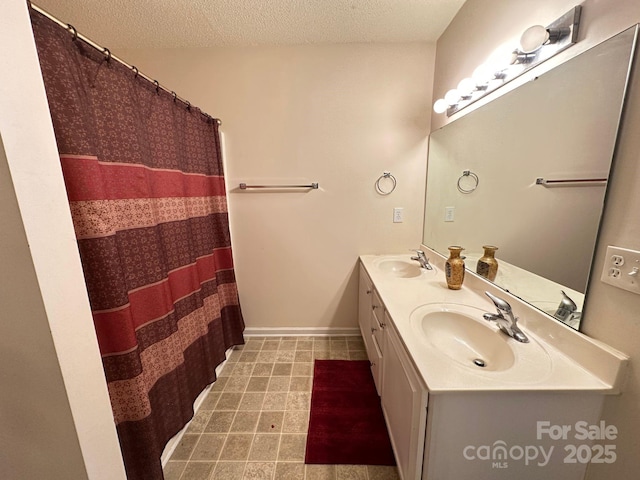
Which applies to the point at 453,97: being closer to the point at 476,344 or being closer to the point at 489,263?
the point at 489,263

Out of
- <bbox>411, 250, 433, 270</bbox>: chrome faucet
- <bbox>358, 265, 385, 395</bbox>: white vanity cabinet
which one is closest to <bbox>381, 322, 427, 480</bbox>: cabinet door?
<bbox>358, 265, 385, 395</bbox>: white vanity cabinet

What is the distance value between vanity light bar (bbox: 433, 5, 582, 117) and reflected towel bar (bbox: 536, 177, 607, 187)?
47 centimetres

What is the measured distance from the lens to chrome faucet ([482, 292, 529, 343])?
915 millimetres

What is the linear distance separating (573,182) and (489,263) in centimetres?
54

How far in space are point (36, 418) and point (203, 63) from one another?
2.27 metres

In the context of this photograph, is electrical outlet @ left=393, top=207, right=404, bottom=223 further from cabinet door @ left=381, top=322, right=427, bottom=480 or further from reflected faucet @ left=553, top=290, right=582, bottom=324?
reflected faucet @ left=553, top=290, right=582, bottom=324

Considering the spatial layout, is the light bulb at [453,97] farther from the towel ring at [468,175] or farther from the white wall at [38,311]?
the white wall at [38,311]

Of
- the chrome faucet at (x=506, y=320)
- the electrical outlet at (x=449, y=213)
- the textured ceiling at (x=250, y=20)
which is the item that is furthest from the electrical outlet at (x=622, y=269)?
the textured ceiling at (x=250, y=20)

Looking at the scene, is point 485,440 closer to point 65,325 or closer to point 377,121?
point 65,325

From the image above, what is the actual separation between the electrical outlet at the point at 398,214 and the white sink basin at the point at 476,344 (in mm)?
1023

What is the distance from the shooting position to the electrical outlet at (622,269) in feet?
2.16

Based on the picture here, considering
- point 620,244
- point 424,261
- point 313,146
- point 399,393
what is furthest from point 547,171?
point 313,146

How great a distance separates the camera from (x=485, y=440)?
0.75 meters

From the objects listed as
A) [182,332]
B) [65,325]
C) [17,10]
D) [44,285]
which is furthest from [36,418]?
[17,10]
